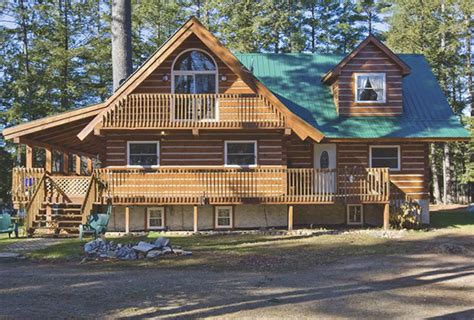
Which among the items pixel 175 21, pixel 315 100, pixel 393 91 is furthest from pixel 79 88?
pixel 393 91

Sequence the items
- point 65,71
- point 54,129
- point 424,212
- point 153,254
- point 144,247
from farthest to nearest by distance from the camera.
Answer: point 65,71 < point 424,212 < point 54,129 < point 144,247 < point 153,254

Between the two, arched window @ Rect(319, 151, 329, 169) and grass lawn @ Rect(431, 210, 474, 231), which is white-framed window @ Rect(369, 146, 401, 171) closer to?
arched window @ Rect(319, 151, 329, 169)

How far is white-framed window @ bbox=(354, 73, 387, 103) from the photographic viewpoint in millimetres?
21828

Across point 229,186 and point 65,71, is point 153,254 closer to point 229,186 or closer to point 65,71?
point 229,186

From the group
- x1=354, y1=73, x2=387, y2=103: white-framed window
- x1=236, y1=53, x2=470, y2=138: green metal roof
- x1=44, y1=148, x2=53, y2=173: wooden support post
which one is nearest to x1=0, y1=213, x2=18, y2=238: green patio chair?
x1=44, y1=148, x2=53, y2=173: wooden support post

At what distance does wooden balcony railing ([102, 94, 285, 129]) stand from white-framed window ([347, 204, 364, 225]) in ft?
16.3

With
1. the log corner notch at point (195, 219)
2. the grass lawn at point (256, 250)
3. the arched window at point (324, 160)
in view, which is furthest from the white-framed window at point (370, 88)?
the log corner notch at point (195, 219)

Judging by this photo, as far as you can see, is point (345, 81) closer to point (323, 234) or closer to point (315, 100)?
point (315, 100)

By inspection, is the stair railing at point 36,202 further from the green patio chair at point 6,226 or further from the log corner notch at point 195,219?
the log corner notch at point 195,219

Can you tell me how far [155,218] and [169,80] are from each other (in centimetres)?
528

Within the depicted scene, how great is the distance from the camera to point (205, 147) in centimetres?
2016

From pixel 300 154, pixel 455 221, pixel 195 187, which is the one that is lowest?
pixel 455 221

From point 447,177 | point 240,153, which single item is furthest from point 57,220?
point 447,177

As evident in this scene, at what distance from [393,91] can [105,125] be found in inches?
462
